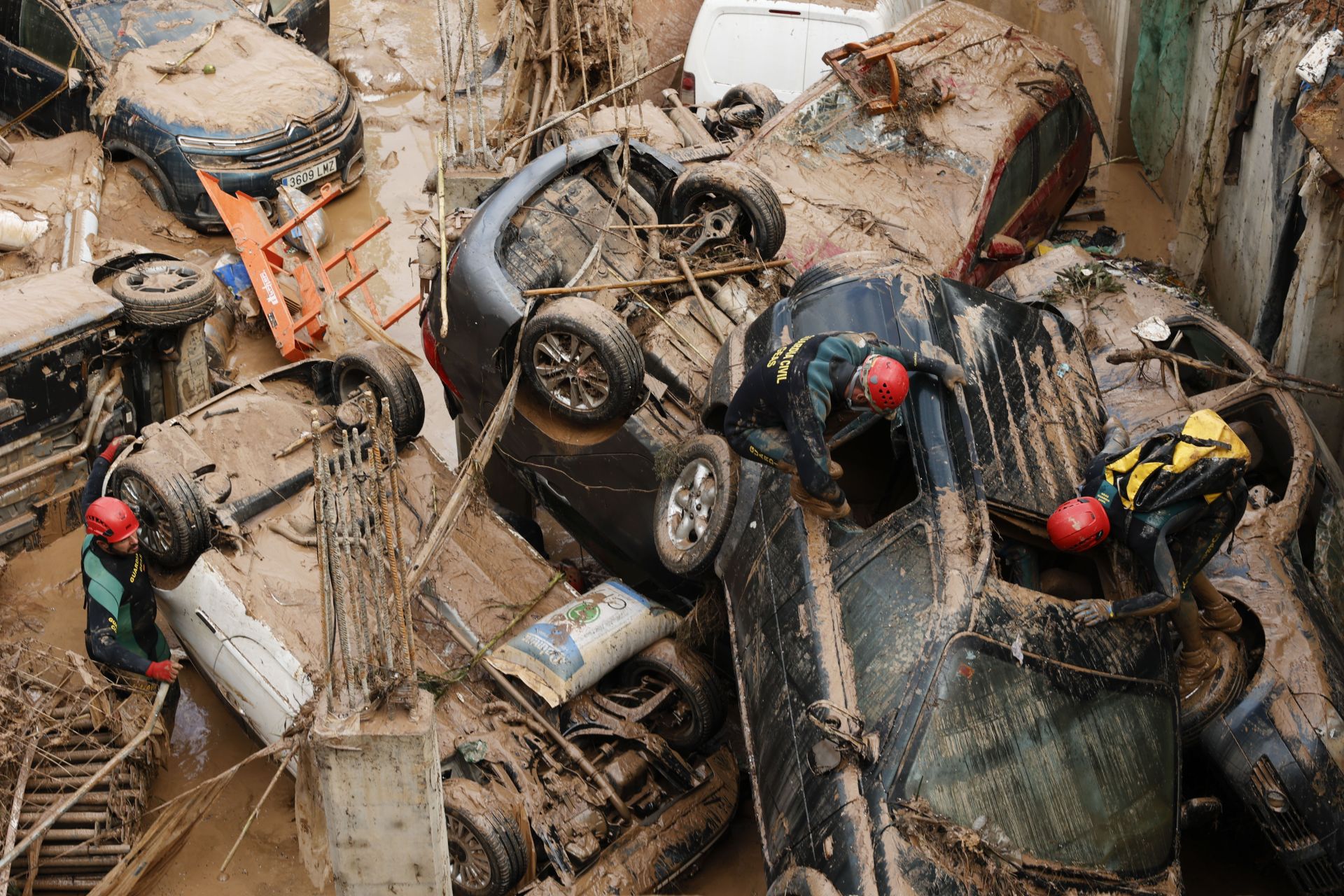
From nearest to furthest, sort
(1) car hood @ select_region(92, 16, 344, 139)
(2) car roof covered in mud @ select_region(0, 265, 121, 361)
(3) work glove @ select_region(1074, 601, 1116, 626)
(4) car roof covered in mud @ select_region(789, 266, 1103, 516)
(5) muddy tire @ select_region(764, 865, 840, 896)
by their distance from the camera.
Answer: (5) muddy tire @ select_region(764, 865, 840, 896) → (3) work glove @ select_region(1074, 601, 1116, 626) → (4) car roof covered in mud @ select_region(789, 266, 1103, 516) → (2) car roof covered in mud @ select_region(0, 265, 121, 361) → (1) car hood @ select_region(92, 16, 344, 139)

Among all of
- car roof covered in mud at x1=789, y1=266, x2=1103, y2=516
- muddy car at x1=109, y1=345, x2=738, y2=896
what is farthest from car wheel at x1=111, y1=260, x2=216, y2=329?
car roof covered in mud at x1=789, y1=266, x2=1103, y2=516

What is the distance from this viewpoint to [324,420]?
283 inches

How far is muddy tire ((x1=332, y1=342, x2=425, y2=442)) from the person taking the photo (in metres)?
7.18

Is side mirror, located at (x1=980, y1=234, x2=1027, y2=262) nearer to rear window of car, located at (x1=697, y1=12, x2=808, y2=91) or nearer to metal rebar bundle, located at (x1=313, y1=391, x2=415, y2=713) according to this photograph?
rear window of car, located at (x1=697, y1=12, x2=808, y2=91)

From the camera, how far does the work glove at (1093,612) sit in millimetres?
4859

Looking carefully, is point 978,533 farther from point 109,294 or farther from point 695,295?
point 109,294

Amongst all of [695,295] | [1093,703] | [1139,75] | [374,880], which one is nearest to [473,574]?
[695,295]

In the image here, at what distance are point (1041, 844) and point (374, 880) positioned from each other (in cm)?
227

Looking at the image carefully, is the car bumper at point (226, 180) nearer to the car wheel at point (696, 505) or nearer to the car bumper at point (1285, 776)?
the car wheel at point (696, 505)

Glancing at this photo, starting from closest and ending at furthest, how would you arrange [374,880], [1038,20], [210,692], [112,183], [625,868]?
[374,880] < [625,868] < [210,692] < [112,183] < [1038,20]

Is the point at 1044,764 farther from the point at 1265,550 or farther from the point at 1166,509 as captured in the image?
the point at 1265,550

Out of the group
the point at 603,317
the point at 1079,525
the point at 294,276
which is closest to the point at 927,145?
the point at 603,317

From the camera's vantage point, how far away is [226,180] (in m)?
10.1

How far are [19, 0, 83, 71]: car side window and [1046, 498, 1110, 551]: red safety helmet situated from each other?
9.12 m
